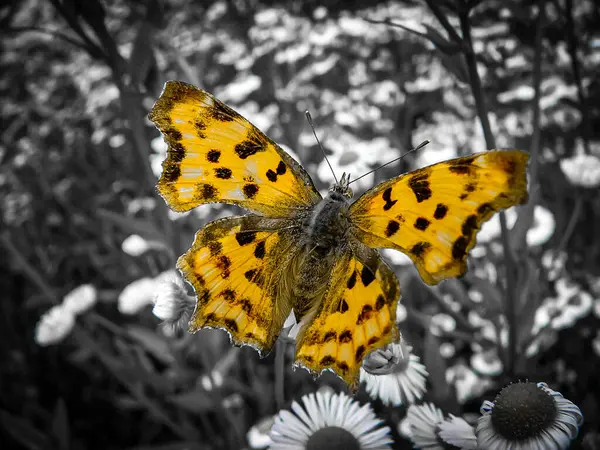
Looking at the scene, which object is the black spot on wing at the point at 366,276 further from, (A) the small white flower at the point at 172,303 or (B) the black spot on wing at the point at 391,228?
(A) the small white flower at the point at 172,303

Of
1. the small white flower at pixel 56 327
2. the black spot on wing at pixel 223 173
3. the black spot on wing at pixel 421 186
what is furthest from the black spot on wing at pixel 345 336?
the small white flower at pixel 56 327

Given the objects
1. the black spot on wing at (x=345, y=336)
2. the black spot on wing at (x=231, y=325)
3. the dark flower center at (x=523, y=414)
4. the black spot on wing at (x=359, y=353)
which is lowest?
the dark flower center at (x=523, y=414)

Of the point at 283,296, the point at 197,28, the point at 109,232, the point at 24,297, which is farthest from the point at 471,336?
the point at 197,28

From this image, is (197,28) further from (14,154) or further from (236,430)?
(236,430)

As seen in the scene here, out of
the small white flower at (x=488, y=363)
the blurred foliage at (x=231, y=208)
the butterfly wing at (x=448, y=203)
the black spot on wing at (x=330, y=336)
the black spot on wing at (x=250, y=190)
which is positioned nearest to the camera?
the butterfly wing at (x=448, y=203)

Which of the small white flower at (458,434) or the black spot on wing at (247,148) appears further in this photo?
the black spot on wing at (247,148)

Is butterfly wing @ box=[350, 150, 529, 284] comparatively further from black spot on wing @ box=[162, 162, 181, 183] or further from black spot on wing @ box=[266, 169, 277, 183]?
black spot on wing @ box=[162, 162, 181, 183]

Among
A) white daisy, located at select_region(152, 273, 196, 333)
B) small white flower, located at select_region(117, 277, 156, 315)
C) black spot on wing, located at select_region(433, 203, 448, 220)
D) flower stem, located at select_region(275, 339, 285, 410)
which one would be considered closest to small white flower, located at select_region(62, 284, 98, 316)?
small white flower, located at select_region(117, 277, 156, 315)

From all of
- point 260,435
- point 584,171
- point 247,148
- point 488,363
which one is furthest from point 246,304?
point 584,171
